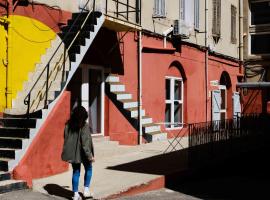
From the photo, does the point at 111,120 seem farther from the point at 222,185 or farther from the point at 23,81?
the point at 222,185

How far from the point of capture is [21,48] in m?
12.9

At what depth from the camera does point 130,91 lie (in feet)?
54.9

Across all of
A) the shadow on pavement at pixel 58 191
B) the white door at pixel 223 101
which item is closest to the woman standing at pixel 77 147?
the shadow on pavement at pixel 58 191

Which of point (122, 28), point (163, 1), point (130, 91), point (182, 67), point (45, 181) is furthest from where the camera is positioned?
point (182, 67)

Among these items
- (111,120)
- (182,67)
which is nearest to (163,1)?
(182,67)

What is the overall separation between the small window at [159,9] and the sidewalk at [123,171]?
5.06 metres

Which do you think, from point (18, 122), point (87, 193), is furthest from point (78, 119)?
point (18, 122)

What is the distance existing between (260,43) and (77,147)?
21.2 metres

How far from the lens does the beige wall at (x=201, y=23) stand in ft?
58.6

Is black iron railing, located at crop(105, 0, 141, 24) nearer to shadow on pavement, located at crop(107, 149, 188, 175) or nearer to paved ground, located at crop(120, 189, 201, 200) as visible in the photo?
shadow on pavement, located at crop(107, 149, 188, 175)

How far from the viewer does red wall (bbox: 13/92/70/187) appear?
1016cm

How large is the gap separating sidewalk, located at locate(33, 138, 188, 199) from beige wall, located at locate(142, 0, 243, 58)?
14.9ft

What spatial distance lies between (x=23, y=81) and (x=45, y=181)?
3.43m

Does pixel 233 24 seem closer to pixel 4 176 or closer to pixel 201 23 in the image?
pixel 201 23
